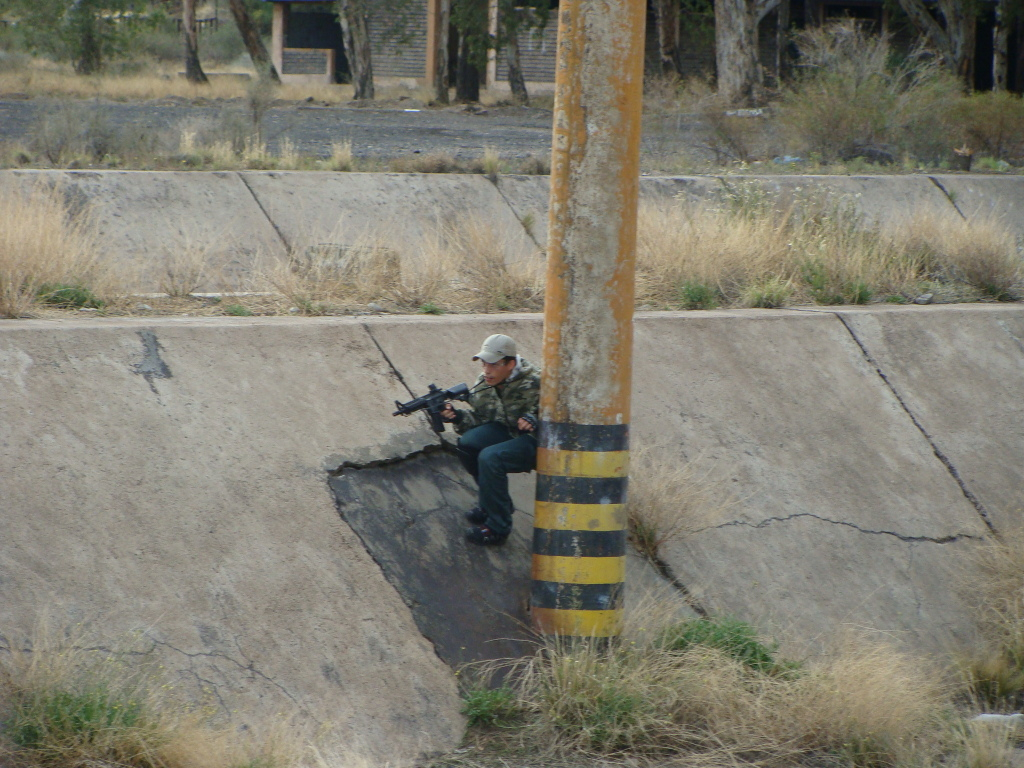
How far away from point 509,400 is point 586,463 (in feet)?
1.87

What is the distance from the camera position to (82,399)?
530 cm

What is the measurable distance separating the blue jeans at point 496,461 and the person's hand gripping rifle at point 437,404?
0.16m

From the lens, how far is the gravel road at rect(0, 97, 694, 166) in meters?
15.3

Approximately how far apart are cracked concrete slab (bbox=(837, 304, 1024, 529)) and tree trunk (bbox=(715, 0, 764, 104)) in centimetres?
1806

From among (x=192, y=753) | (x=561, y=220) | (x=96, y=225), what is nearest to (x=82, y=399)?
(x=192, y=753)

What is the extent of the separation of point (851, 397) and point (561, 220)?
3145 millimetres

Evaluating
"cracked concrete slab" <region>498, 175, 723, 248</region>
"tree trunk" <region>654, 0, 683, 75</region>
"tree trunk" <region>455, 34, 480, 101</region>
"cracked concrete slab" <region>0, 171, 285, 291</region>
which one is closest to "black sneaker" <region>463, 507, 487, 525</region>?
"cracked concrete slab" <region>0, 171, 285, 291</region>

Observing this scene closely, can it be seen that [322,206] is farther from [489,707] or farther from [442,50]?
[442,50]

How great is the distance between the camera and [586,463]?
512 centimetres

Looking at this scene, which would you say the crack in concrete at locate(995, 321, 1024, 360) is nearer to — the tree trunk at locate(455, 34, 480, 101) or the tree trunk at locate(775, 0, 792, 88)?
the tree trunk at locate(775, 0, 792, 88)

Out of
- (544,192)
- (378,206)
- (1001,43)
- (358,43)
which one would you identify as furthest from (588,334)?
(1001,43)

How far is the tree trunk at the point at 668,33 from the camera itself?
29656 mm

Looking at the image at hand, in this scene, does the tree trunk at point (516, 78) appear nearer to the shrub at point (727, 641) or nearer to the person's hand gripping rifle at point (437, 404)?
the person's hand gripping rifle at point (437, 404)

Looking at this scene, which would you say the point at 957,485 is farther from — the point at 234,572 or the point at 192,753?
the point at 192,753
